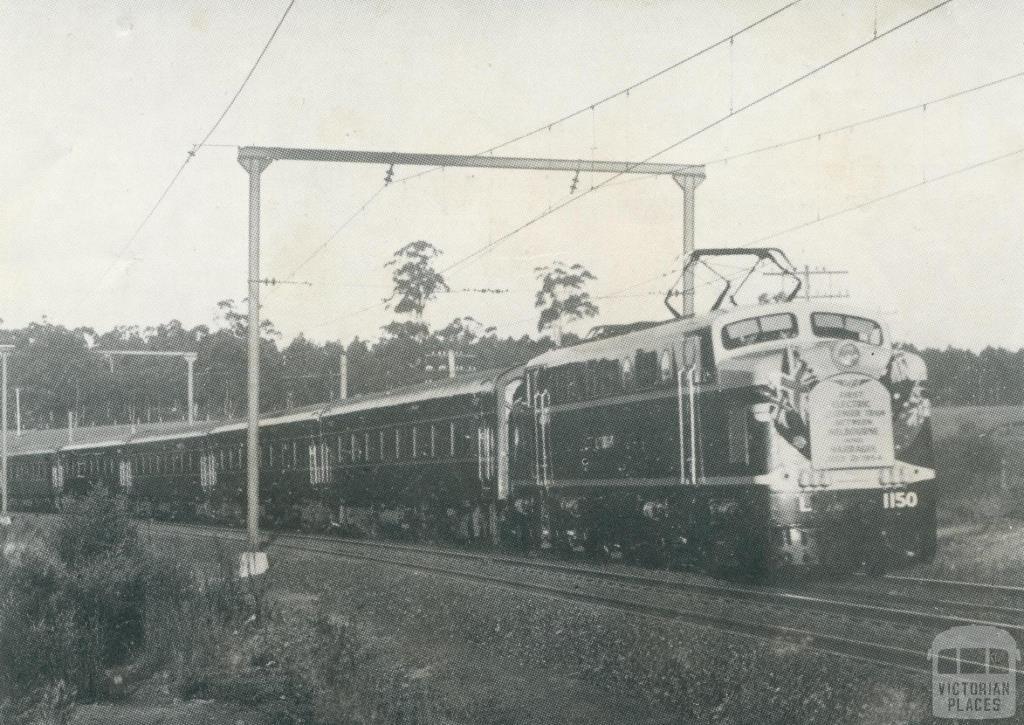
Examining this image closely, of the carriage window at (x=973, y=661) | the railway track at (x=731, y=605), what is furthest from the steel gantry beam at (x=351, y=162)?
the carriage window at (x=973, y=661)

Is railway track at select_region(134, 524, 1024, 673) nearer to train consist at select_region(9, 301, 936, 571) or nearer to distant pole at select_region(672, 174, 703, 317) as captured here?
train consist at select_region(9, 301, 936, 571)

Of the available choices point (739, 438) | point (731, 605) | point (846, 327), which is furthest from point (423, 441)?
point (731, 605)

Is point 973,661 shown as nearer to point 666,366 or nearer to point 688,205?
point 666,366

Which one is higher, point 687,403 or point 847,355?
point 847,355

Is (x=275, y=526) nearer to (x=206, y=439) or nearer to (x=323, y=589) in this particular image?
(x=206, y=439)

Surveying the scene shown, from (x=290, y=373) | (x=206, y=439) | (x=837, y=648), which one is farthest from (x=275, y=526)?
(x=837, y=648)

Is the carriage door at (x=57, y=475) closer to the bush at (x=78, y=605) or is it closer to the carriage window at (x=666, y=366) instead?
the bush at (x=78, y=605)
